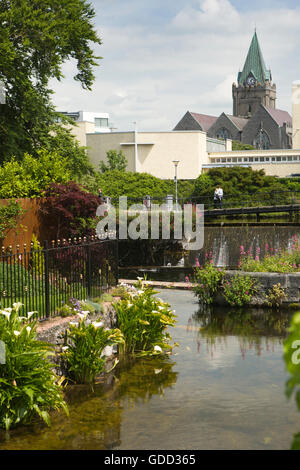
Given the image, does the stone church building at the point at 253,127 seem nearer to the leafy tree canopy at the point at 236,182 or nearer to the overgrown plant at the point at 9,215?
the leafy tree canopy at the point at 236,182

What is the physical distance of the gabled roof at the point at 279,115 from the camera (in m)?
125

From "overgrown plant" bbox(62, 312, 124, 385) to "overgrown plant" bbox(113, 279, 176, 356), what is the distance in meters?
1.20

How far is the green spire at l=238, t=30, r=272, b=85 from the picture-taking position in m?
156

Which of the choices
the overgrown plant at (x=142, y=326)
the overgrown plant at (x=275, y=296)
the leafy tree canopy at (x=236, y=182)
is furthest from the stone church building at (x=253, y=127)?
the overgrown plant at (x=142, y=326)

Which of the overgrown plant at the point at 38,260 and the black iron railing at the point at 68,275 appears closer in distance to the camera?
the overgrown plant at the point at 38,260

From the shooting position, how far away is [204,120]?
130 metres

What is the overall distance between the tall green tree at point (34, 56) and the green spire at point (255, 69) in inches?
5381

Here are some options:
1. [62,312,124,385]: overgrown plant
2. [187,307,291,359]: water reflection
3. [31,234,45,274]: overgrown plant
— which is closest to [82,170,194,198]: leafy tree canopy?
[31,234,45,274]: overgrown plant

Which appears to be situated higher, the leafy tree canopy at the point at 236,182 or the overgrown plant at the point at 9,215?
the leafy tree canopy at the point at 236,182

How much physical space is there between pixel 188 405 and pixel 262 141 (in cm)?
12236

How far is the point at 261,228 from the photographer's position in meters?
29.0

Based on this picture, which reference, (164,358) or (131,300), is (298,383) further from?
(131,300)

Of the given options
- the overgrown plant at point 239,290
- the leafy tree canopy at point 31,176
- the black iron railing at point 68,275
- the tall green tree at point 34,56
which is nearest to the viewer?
the black iron railing at point 68,275

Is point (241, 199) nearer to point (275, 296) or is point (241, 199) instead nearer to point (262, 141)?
point (275, 296)
